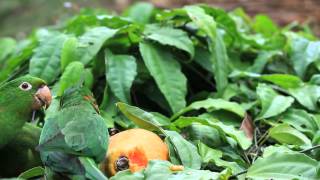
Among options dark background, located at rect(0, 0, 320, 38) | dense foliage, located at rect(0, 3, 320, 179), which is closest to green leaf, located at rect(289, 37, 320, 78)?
dense foliage, located at rect(0, 3, 320, 179)

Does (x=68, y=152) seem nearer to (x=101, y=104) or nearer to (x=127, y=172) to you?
(x=127, y=172)

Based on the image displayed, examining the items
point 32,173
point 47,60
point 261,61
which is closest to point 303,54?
point 261,61

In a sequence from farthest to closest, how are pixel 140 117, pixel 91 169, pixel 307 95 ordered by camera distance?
pixel 307 95 < pixel 140 117 < pixel 91 169

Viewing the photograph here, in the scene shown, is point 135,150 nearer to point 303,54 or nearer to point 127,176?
point 127,176

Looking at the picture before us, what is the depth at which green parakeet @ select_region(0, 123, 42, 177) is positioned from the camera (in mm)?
1825

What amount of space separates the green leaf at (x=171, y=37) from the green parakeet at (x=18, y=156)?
648 mm

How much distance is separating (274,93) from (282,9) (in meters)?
2.28

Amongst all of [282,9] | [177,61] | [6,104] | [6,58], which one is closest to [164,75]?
[177,61]

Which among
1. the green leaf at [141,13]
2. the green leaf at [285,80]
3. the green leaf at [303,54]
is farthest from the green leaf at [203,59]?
the green leaf at [141,13]

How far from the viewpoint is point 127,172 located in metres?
1.58

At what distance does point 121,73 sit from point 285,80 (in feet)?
2.01

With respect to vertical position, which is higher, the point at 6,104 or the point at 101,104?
the point at 6,104

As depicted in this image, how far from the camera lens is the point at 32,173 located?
5.47 feet

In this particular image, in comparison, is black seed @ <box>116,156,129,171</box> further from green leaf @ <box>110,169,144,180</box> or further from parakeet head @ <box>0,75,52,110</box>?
parakeet head @ <box>0,75,52,110</box>
